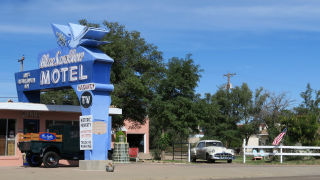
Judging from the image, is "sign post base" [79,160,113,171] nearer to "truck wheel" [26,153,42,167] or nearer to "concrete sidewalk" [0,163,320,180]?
"concrete sidewalk" [0,163,320,180]

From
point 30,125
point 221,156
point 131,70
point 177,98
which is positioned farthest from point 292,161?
point 30,125

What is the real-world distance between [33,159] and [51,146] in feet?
4.30

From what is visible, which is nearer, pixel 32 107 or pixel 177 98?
pixel 32 107

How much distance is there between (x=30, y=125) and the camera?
28469 mm

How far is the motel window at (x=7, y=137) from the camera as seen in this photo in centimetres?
2734

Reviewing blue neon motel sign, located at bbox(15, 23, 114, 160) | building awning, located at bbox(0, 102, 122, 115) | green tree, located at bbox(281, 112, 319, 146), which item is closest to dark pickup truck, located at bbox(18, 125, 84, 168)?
building awning, located at bbox(0, 102, 122, 115)

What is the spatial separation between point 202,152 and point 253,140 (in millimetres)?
42146

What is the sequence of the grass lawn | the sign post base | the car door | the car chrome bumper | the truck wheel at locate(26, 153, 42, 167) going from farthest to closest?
1. the car door
2. the car chrome bumper
3. the grass lawn
4. the truck wheel at locate(26, 153, 42, 167)
5. the sign post base

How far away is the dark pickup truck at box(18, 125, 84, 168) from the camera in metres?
24.6

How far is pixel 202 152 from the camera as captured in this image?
Result: 3269 cm

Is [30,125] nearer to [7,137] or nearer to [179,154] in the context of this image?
[7,137]

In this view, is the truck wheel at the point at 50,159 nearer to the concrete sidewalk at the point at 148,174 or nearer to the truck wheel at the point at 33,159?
the truck wheel at the point at 33,159

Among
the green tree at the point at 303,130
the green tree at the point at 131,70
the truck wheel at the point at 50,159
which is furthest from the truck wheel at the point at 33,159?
the green tree at the point at 303,130

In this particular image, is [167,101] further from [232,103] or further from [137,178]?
[232,103]
